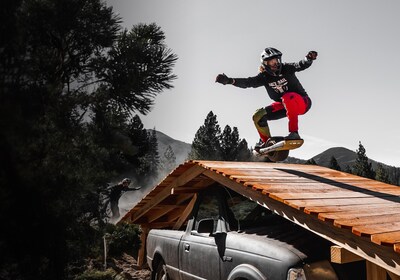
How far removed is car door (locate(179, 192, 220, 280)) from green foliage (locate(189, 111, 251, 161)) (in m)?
36.8

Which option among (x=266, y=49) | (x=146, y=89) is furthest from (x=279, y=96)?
(x=146, y=89)

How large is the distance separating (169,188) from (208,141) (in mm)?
38831

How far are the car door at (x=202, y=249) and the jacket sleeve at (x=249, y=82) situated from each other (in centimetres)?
257

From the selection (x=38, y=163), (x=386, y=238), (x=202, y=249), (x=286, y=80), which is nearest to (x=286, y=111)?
(x=286, y=80)

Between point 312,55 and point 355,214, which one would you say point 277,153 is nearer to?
point 312,55

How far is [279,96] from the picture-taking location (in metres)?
6.32

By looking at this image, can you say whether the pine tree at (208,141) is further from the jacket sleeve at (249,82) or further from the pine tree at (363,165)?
the jacket sleeve at (249,82)

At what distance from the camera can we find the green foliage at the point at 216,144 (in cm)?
4338

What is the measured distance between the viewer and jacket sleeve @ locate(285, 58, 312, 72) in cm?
590

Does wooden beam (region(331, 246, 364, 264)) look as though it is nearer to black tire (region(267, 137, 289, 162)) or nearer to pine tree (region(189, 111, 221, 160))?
black tire (region(267, 137, 289, 162))

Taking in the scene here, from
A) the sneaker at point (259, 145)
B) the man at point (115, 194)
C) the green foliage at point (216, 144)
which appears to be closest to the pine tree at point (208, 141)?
the green foliage at point (216, 144)

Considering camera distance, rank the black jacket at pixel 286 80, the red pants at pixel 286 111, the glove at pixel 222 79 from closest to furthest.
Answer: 1. the red pants at pixel 286 111
2. the black jacket at pixel 286 80
3. the glove at pixel 222 79

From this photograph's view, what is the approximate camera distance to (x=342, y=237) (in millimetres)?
3080

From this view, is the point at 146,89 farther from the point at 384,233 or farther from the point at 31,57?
the point at 384,233
